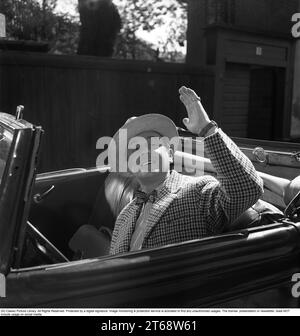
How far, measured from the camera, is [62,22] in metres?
15.0

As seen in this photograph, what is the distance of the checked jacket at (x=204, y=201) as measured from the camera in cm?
174

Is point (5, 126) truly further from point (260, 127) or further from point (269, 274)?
point (260, 127)

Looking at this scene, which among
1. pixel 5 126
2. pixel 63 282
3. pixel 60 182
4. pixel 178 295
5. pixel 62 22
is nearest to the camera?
pixel 63 282

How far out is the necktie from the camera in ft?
6.65

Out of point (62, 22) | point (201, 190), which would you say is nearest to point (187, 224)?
point (201, 190)

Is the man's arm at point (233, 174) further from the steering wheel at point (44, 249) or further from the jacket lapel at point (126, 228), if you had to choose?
the steering wheel at point (44, 249)

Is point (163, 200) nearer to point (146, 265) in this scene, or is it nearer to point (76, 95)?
point (146, 265)

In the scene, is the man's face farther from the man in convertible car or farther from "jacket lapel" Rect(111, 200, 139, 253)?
"jacket lapel" Rect(111, 200, 139, 253)

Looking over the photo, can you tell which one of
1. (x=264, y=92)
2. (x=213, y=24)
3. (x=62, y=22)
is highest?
(x=62, y=22)

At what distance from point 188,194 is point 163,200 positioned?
110 millimetres

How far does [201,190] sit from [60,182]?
1.32m

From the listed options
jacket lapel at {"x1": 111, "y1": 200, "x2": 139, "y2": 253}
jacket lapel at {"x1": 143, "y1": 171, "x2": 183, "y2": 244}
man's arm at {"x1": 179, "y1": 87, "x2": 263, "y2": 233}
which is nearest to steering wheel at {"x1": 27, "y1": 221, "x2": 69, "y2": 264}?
jacket lapel at {"x1": 111, "y1": 200, "x2": 139, "y2": 253}

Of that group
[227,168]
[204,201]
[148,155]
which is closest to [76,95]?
[148,155]

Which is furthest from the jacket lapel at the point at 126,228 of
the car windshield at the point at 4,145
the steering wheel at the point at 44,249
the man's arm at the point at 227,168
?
the car windshield at the point at 4,145
